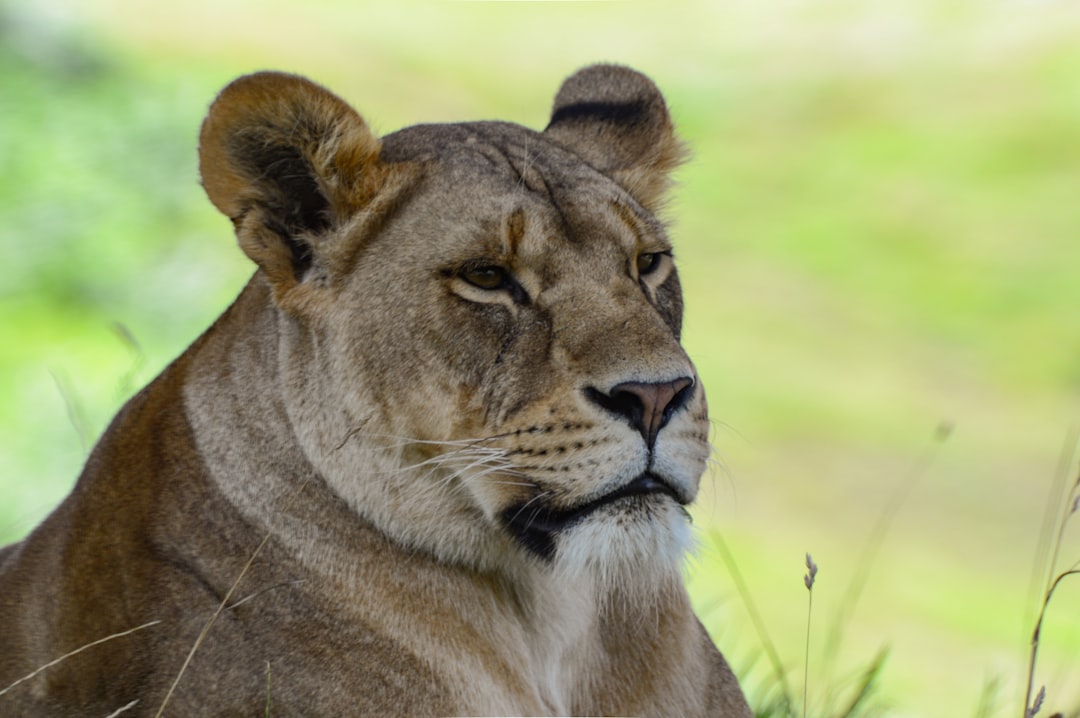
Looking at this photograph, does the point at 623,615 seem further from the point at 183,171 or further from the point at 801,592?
the point at 183,171

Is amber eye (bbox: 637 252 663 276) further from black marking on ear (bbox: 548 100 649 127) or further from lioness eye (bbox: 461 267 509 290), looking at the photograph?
black marking on ear (bbox: 548 100 649 127)

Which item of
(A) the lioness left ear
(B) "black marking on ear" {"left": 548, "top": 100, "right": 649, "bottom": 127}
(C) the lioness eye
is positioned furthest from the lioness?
(B) "black marking on ear" {"left": 548, "top": 100, "right": 649, "bottom": 127}

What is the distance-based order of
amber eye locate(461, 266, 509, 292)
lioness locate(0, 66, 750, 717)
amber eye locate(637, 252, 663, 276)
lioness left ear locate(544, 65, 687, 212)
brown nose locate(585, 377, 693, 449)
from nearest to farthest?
brown nose locate(585, 377, 693, 449) → lioness locate(0, 66, 750, 717) → amber eye locate(461, 266, 509, 292) → amber eye locate(637, 252, 663, 276) → lioness left ear locate(544, 65, 687, 212)

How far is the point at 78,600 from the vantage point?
10.8 ft

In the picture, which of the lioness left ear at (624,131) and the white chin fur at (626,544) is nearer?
the white chin fur at (626,544)

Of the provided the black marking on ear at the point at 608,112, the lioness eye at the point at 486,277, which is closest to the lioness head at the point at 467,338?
the lioness eye at the point at 486,277

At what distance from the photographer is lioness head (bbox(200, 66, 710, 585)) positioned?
293cm

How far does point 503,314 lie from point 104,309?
825cm

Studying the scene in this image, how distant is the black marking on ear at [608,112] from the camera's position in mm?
3902

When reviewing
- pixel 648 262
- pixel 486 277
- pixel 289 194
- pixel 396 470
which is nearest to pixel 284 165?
pixel 289 194

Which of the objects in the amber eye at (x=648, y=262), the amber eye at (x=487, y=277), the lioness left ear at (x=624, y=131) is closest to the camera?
the amber eye at (x=487, y=277)

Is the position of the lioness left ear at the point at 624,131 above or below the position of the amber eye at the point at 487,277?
above

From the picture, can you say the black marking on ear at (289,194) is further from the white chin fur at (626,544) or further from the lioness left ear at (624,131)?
the white chin fur at (626,544)

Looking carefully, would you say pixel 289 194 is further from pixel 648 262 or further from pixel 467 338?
pixel 648 262
